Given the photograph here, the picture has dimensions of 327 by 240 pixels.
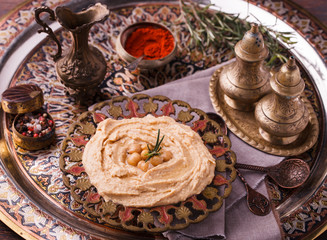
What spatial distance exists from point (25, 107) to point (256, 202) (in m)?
1.73

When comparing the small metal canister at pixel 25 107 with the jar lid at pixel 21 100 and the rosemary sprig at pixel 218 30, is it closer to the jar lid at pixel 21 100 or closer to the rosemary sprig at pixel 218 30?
the jar lid at pixel 21 100

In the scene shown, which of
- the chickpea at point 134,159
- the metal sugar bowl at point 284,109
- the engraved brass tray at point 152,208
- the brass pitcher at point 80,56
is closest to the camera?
the engraved brass tray at point 152,208

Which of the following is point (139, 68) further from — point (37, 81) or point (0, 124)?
point (0, 124)

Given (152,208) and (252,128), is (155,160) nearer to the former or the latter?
(152,208)

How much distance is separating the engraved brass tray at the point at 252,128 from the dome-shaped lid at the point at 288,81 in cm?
45

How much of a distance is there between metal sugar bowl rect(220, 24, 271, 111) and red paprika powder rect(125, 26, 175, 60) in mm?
577

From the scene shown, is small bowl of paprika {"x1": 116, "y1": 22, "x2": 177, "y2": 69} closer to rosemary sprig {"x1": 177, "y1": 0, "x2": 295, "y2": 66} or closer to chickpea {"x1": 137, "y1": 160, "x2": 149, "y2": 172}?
rosemary sprig {"x1": 177, "y1": 0, "x2": 295, "y2": 66}

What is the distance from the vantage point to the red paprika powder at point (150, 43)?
11.5 ft

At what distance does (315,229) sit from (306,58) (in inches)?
64.3

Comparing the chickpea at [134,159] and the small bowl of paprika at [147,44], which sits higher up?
the small bowl of paprika at [147,44]

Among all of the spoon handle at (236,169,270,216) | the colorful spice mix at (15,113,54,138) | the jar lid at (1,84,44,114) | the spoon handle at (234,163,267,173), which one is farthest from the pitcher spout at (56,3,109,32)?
the spoon handle at (236,169,270,216)

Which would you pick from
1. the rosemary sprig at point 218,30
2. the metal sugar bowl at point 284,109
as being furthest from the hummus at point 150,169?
the rosemary sprig at point 218,30

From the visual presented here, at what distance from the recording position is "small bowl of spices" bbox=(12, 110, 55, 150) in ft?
9.52

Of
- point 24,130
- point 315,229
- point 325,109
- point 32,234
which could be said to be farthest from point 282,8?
point 32,234
